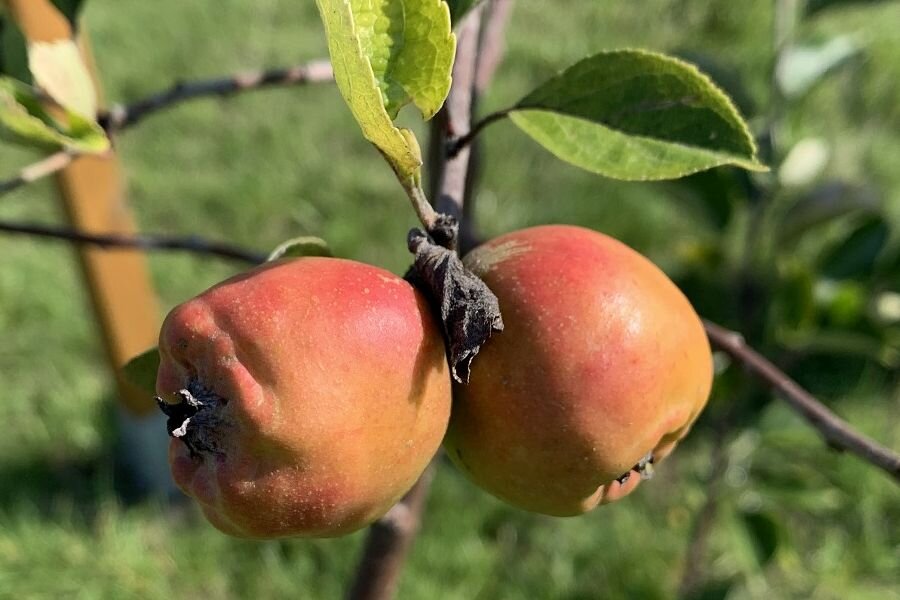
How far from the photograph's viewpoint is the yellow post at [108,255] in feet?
4.01

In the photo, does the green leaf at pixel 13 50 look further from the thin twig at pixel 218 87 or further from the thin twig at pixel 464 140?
the thin twig at pixel 464 140

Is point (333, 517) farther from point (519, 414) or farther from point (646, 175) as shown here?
point (646, 175)

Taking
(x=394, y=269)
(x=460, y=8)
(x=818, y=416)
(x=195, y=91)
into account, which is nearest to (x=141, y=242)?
(x=195, y=91)

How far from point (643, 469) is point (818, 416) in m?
0.15

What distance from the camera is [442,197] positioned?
1.86ft

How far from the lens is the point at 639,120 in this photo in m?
0.55

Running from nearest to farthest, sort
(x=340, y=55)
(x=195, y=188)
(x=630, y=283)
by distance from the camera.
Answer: (x=340, y=55)
(x=630, y=283)
(x=195, y=188)

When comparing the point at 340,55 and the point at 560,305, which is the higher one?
the point at 340,55

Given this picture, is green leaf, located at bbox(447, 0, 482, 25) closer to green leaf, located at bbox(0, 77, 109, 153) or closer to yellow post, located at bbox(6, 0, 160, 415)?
green leaf, located at bbox(0, 77, 109, 153)

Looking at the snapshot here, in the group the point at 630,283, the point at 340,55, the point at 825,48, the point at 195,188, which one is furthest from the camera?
the point at 195,188

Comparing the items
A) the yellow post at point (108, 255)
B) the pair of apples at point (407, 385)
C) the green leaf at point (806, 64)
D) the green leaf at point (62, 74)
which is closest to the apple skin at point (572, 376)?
the pair of apples at point (407, 385)

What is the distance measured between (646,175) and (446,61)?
0.14 meters

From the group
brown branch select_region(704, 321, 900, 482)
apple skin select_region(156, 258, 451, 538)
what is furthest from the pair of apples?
brown branch select_region(704, 321, 900, 482)

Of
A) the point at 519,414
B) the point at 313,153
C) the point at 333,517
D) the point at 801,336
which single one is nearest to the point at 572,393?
the point at 519,414
